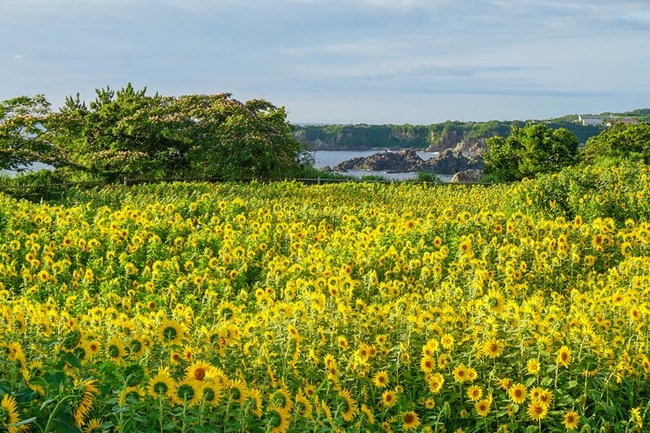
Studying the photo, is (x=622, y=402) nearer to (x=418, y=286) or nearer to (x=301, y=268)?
(x=418, y=286)

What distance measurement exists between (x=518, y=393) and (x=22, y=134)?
74.1 feet

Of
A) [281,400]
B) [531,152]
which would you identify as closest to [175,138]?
[281,400]

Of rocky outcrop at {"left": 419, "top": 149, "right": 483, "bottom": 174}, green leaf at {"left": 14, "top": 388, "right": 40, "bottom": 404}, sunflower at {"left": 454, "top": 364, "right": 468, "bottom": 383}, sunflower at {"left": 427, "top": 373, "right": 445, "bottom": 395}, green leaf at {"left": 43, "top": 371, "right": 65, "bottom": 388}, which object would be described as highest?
green leaf at {"left": 43, "top": 371, "right": 65, "bottom": 388}

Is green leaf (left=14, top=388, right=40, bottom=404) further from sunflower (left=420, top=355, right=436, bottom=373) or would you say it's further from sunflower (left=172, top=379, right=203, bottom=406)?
sunflower (left=420, top=355, right=436, bottom=373)

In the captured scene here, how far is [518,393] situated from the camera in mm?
3523

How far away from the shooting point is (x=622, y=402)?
3.95 meters

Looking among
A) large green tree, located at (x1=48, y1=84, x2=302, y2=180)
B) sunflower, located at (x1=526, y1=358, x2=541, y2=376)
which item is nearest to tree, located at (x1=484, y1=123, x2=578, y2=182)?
large green tree, located at (x1=48, y1=84, x2=302, y2=180)

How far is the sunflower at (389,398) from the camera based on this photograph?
3.56 meters

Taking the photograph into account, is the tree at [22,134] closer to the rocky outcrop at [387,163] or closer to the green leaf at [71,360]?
the green leaf at [71,360]

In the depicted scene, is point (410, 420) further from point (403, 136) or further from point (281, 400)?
point (403, 136)

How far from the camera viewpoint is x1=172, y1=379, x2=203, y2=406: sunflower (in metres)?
2.65

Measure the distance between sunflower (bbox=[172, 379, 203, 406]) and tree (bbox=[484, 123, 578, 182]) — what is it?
41129mm

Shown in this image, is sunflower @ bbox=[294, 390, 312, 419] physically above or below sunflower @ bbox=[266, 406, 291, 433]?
below

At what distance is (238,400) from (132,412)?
0.45m
